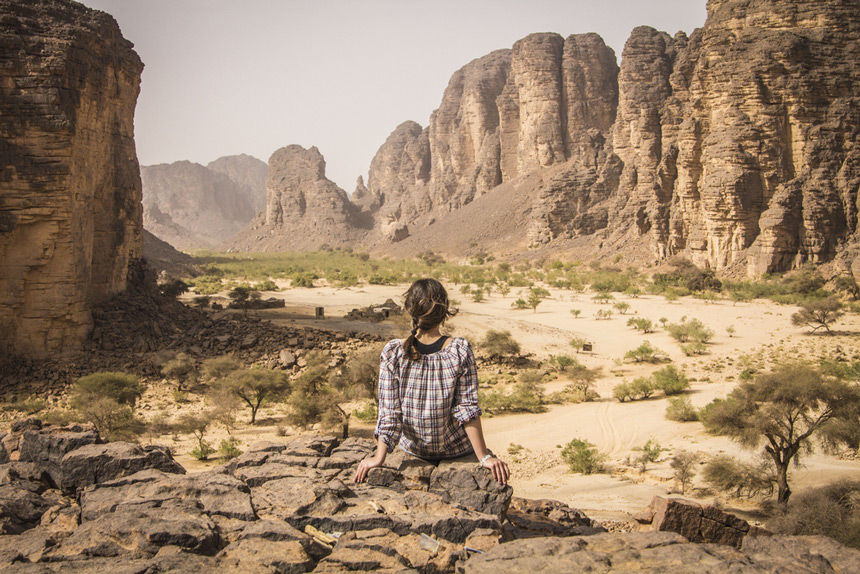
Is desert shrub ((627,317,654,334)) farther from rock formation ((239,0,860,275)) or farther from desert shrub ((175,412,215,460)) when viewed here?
desert shrub ((175,412,215,460))

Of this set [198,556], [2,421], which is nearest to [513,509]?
[198,556]

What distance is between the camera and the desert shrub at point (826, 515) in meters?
7.80

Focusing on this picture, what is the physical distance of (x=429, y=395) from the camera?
452 centimetres

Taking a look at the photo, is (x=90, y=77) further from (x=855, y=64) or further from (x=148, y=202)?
(x=148, y=202)

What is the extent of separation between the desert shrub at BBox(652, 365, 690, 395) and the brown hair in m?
14.8

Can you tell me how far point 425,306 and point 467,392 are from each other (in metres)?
0.64

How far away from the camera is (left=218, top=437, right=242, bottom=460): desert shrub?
12775 mm

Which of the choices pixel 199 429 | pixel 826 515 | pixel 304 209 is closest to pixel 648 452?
pixel 826 515

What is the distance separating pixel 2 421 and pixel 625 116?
53394 mm

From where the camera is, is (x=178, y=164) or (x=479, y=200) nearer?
(x=479, y=200)

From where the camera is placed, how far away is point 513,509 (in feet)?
19.0

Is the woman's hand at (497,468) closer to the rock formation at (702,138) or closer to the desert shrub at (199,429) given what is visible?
the desert shrub at (199,429)

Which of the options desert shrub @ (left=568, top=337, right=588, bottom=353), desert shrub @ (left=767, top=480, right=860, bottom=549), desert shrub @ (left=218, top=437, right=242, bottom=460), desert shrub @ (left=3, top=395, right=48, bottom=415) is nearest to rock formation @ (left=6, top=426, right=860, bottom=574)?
desert shrub @ (left=767, top=480, right=860, bottom=549)

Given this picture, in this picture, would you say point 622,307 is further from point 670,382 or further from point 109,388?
point 109,388
